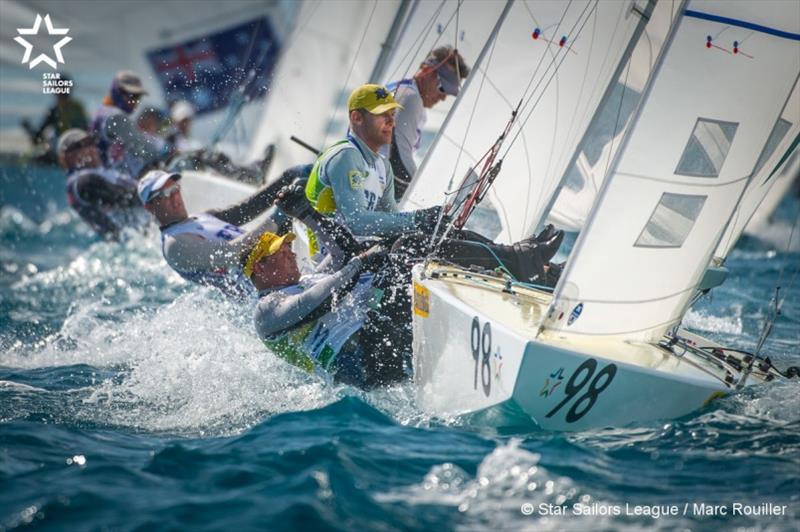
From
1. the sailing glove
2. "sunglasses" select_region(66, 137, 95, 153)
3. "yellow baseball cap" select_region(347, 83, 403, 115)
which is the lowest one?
the sailing glove

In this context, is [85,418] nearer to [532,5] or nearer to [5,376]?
[5,376]

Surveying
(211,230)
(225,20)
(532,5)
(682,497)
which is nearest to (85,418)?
(211,230)

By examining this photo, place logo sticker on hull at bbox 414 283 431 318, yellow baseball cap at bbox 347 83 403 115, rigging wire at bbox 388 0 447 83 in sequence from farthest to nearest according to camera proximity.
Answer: rigging wire at bbox 388 0 447 83
yellow baseball cap at bbox 347 83 403 115
logo sticker on hull at bbox 414 283 431 318

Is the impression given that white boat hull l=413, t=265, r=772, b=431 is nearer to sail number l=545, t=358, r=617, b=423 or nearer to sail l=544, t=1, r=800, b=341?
sail number l=545, t=358, r=617, b=423

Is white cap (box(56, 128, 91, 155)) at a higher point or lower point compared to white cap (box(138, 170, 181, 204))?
higher

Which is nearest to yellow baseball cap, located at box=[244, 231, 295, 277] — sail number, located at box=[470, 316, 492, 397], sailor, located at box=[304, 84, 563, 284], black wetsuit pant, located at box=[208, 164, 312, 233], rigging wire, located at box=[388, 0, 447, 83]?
sailor, located at box=[304, 84, 563, 284]

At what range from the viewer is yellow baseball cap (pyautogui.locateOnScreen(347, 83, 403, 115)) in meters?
4.17

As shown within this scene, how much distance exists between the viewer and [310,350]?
4.18m

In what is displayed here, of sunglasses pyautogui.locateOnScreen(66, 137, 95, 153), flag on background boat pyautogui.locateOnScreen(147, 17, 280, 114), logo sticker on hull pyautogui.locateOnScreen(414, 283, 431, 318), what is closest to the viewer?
logo sticker on hull pyautogui.locateOnScreen(414, 283, 431, 318)

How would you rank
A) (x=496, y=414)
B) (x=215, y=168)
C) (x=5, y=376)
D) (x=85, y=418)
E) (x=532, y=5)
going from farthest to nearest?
(x=215, y=168) → (x=532, y=5) → (x=5, y=376) → (x=85, y=418) → (x=496, y=414)

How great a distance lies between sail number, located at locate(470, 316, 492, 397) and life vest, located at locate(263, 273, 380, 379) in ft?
2.43

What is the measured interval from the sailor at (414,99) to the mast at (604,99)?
0.92 m

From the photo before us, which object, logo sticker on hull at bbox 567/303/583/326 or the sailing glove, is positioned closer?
Answer: logo sticker on hull at bbox 567/303/583/326

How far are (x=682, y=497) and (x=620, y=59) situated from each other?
2.71 m
